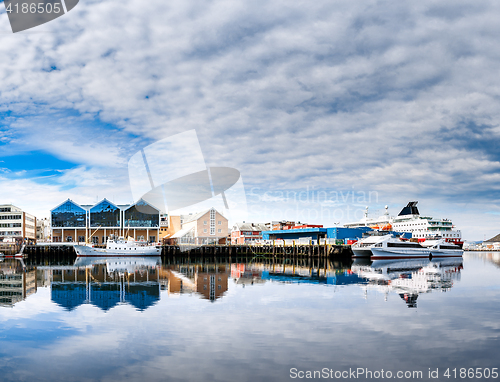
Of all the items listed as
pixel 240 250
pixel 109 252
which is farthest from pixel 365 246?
pixel 109 252

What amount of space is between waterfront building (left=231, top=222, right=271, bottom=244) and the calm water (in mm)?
69339

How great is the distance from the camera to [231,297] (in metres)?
20.2

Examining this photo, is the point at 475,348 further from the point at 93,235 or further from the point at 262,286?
the point at 93,235

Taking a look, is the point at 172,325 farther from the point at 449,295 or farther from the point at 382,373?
the point at 449,295

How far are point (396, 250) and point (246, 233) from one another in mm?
42076

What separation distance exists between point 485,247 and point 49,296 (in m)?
170

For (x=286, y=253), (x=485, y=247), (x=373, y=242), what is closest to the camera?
(x=373, y=242)

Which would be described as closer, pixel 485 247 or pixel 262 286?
pixel 262 286

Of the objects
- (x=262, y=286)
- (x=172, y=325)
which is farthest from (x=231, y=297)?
(x=172, y=325)

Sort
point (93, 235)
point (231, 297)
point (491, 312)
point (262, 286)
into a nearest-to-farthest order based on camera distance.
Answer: point (491, 312), point (231, 297), point (262, 286), point (93, 235)

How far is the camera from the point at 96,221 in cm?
7719

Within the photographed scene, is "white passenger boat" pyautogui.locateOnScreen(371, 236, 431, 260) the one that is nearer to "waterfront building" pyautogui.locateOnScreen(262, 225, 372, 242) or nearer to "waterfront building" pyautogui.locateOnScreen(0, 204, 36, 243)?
"waterfront building" pyautogui.locateOnScreen(262, 225, 372, 242)

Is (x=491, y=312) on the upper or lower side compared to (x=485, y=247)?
upper

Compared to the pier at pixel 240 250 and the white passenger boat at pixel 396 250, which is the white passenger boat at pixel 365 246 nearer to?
the white passenger boat at pixel 396 250
